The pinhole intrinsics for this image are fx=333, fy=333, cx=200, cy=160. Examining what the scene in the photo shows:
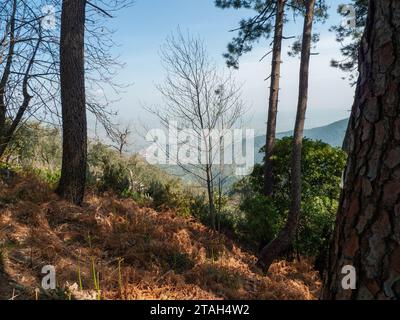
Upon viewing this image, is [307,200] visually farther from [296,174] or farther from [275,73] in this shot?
[275,73]

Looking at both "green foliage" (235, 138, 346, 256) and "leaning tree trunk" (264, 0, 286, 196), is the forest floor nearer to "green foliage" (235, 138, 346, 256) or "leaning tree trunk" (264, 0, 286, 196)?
"green foliage" (235, 138, 346, 256)

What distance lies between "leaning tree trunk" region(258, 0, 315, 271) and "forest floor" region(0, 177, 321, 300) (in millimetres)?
353

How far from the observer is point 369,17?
4.77ft

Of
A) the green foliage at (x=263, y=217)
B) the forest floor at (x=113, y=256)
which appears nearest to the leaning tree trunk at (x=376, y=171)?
the forest floor at (x=113, y=256)

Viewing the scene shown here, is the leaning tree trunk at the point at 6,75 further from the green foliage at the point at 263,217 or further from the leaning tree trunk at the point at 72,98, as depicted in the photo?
the green foliage at the point at 263,217

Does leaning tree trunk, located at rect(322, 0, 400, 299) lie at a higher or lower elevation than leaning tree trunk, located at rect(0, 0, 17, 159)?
lower

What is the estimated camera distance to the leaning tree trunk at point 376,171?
1292 millimetres

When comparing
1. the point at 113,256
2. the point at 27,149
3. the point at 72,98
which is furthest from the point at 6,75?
the point at 113,256

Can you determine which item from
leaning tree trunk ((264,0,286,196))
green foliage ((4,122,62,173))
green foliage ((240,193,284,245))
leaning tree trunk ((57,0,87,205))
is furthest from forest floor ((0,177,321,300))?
leaning tree trunk ((264,0,286,196))

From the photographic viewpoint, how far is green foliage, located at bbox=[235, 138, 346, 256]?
6.91 metres
